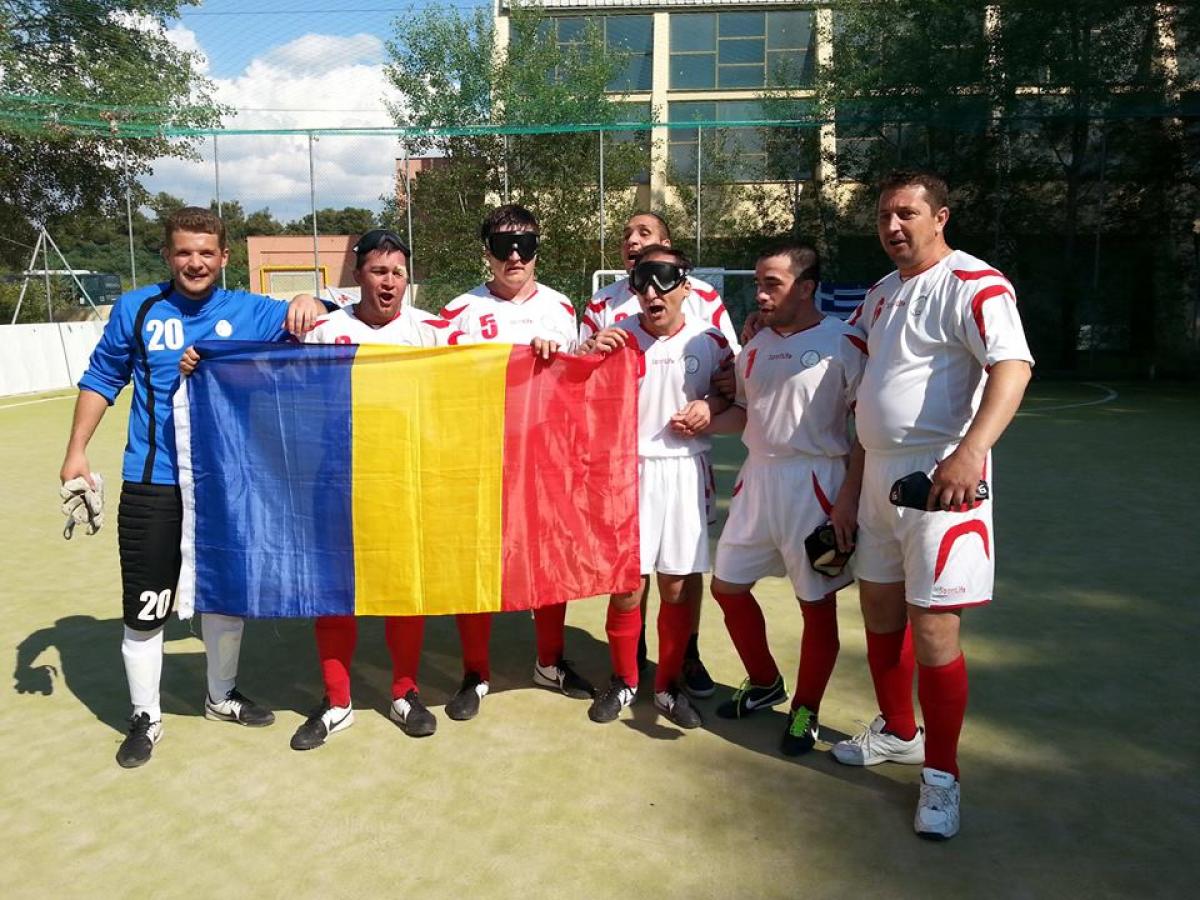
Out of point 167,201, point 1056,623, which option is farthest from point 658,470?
point 167,201

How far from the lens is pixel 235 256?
2527cm

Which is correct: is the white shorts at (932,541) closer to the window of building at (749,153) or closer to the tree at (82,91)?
the window of building at (749,153)

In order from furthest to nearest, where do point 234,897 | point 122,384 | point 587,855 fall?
point 122,384 < point 587,855 < point 234,897

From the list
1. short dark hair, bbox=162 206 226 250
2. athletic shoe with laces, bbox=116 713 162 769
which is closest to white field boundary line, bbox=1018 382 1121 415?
short dark hair, bbox=162 206 226 250

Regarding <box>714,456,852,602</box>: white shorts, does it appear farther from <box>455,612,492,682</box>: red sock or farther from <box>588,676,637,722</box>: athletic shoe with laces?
<box>455,612,492,682</box>: red sock

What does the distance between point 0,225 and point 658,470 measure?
2410 centimetres

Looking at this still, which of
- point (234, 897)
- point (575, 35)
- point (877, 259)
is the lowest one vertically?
point (234, 897)

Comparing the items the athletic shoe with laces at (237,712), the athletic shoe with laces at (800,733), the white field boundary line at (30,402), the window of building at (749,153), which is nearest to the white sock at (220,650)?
the athletic shoe with laces at (237,712)

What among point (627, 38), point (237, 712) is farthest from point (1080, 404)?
point (627, 38)

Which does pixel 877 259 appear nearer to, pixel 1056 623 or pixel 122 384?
pixel 1056 623

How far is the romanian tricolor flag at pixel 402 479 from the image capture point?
398 cm

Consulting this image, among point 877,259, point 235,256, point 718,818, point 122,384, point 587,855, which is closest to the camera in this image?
point 587,855

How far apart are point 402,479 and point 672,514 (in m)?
1.11

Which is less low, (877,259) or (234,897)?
(877,259)
